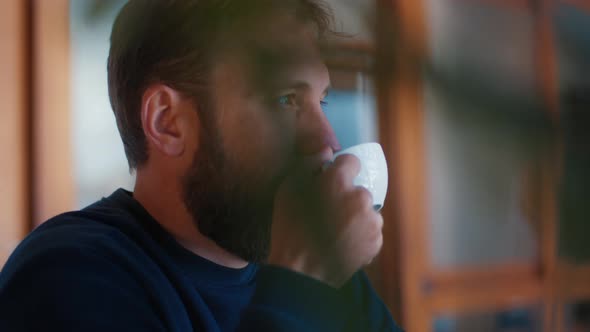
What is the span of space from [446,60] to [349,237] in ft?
0.29

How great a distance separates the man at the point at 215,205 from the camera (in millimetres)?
199

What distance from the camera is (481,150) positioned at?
13cm

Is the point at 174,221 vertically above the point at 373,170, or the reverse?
the point at 373,170

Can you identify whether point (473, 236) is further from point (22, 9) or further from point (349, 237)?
point (22, 9)

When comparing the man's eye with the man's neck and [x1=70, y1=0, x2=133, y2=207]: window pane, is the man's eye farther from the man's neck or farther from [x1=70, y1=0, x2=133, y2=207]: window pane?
the man's neck

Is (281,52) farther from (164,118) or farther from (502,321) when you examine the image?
(164,118)

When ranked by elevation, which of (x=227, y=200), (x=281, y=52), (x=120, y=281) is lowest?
(x=120, y=281)

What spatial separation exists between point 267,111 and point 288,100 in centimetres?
2

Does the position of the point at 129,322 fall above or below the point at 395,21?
below

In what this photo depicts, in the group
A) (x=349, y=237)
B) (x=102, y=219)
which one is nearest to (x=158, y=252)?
(x=102, y=219)

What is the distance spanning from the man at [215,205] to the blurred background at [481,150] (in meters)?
0.02

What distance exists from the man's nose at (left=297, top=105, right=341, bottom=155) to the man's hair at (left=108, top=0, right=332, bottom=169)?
0.10 feet

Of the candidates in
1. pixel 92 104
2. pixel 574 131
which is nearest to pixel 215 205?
pixel 92 104

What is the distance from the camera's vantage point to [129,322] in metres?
0.45
